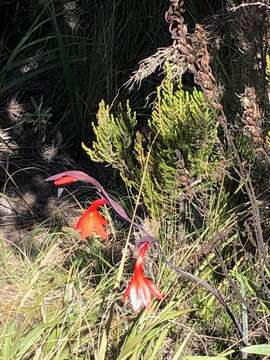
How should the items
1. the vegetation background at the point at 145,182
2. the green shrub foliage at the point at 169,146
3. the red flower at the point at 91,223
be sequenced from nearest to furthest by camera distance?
the red flower at the point at 91,223
the vegetation background at the point at 145,182
the green shrub foliage at the point at 169,146

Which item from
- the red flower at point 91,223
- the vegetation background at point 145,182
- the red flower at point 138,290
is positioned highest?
the red flower at point 91,223

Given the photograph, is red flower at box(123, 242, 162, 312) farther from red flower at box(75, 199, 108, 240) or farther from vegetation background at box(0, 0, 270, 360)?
vegetation background at box(0, 0, 270, 360)

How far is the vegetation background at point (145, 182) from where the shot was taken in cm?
279

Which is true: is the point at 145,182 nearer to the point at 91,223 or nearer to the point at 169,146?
the point at 169,146

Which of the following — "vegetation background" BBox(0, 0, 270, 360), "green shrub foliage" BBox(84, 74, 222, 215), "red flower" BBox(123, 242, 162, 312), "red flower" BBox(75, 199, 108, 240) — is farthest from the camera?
"green shrub foliage" BBox(84, 74, 222, 215)

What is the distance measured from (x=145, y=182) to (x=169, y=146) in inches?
7.5

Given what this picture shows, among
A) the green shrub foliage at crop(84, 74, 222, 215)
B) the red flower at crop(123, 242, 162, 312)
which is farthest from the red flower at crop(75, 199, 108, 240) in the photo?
the green shrub foliage at crop(84, 74, 222, 215)

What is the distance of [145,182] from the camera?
3447 mm

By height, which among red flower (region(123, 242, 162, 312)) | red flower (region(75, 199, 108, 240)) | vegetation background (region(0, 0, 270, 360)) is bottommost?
vegetation background (region(0, 0, 270, 360))

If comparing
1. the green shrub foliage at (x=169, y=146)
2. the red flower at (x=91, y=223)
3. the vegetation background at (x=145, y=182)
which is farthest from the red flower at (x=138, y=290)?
the green shrub foliage at (x=169, y=146)

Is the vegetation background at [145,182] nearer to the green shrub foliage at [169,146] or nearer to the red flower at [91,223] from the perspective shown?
the green shrub foliage at [169,146]

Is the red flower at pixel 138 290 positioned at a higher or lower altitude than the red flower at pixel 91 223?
lower

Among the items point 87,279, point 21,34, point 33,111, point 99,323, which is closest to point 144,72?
point 87,279

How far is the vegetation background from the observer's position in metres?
2.79
